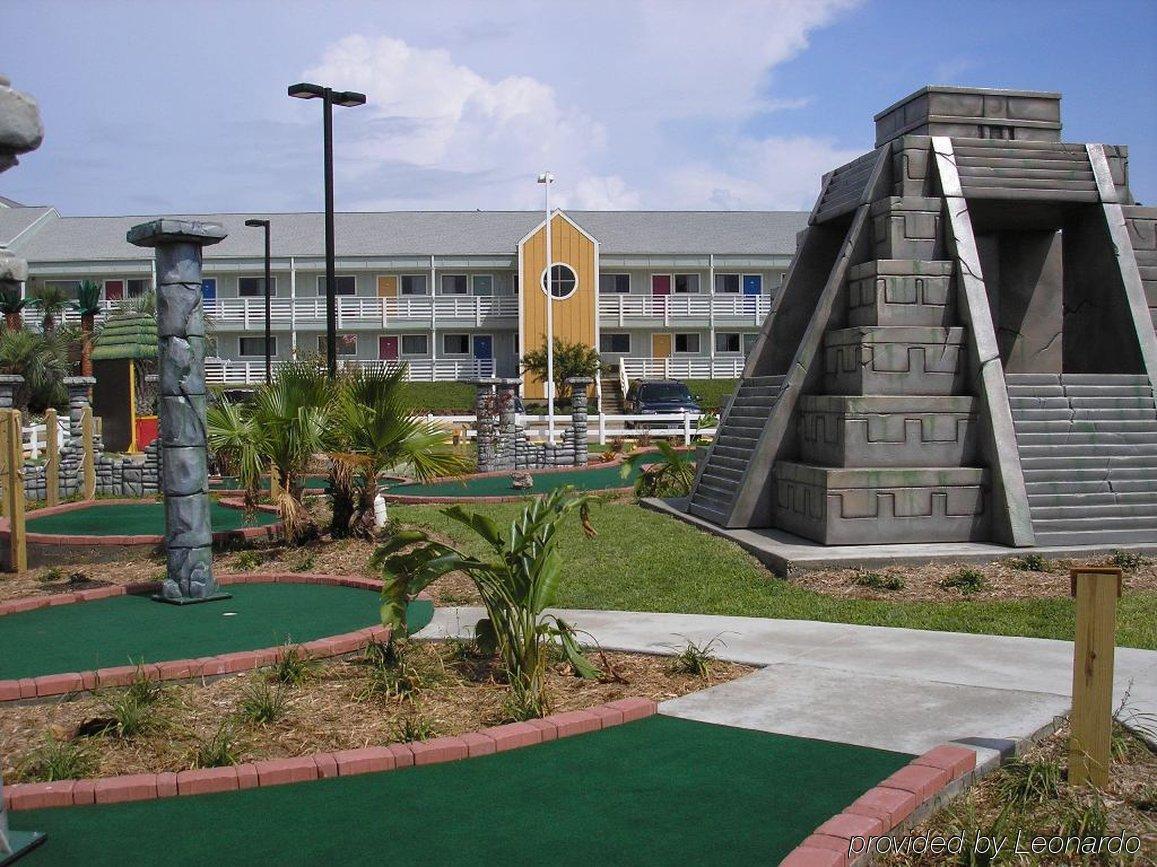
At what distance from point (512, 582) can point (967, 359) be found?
7.06m

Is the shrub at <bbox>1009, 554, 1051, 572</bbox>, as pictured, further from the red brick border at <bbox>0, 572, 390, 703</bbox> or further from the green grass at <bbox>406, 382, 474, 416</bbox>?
the green grass at <bbox>406, 382, 474, 416</bbox>

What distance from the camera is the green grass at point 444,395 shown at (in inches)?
1686

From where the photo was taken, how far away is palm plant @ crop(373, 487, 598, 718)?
648 centimetres

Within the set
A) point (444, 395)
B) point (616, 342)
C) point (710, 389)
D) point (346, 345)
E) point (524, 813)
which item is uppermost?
point (616, 342)

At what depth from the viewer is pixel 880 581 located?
9.95 m

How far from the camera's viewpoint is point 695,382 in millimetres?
45375

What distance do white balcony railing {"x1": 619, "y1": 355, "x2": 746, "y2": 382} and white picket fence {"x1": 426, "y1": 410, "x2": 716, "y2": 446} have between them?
46.5 ft

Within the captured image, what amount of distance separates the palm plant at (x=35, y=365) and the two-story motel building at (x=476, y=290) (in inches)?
299

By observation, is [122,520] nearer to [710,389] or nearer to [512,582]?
[512,582]

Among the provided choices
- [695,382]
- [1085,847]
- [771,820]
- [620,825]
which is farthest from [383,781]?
[695,382]

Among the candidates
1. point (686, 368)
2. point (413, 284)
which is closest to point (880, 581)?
point (686, 368)

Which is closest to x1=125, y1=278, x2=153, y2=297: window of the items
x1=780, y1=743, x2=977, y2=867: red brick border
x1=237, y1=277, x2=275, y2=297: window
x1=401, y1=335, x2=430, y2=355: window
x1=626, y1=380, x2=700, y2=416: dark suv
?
x1=237, y1=277, x2=275, y2=297: window

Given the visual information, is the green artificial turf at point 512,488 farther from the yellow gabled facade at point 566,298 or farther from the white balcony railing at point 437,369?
the white balcony railing at point 437,369

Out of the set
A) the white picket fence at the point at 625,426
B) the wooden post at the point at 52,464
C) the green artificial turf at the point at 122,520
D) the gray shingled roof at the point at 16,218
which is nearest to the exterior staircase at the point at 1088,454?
the green artificial turf at the point at 122,520
